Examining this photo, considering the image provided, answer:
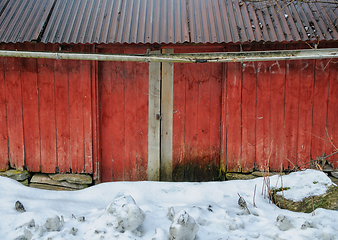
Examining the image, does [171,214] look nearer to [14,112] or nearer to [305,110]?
[305,110]

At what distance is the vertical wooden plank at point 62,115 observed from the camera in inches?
176

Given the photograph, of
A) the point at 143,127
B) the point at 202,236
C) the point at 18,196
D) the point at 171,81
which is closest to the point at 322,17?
the point at 171,81

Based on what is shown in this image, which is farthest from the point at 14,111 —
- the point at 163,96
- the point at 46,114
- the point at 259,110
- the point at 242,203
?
the point at 259,110

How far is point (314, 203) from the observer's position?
126 inches

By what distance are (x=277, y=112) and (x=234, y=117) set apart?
0.70 m

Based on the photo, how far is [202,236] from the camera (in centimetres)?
268

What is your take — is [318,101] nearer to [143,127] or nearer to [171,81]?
[171,81]

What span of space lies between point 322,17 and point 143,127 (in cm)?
332

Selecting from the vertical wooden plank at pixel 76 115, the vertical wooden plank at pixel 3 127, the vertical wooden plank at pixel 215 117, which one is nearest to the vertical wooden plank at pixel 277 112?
the vertical wooden plank at pixel 215 117

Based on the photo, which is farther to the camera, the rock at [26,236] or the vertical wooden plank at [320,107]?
the vertical wooden plank at [320,107]

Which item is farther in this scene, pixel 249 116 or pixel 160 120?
pixel 160 120

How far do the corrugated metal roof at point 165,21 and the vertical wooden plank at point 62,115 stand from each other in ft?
2.08

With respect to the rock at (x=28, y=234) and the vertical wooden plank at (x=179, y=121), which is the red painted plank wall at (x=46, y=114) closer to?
the vertical wooden plank at (x=179, y=121)

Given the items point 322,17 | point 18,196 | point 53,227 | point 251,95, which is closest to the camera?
point 53,227
